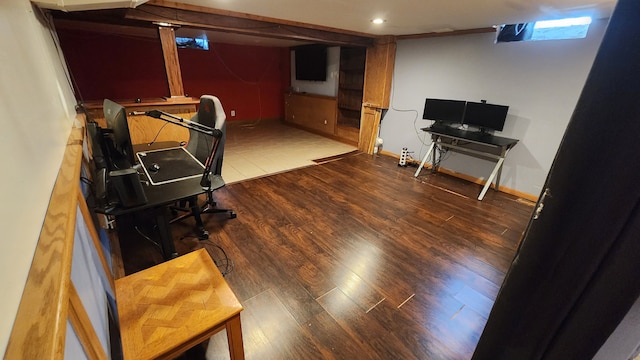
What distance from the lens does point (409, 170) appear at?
175 inches

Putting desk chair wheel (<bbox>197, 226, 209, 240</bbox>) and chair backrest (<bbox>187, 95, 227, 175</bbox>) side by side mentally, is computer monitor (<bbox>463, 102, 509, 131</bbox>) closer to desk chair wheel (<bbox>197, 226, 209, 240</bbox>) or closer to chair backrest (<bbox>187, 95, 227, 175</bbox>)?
chair backrest (<bbox>187, 95, 227, 175</bbox>)

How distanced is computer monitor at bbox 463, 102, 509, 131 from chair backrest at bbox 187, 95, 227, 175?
3.18 metres

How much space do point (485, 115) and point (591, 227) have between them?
376 centimetres

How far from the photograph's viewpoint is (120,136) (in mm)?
1741

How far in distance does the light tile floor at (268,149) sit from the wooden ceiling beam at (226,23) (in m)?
1.89

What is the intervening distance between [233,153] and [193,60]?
2.81m

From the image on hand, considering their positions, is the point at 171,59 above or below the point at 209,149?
above

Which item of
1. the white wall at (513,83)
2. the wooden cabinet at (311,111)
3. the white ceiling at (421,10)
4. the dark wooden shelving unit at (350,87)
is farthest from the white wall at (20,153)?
the wooden cabinet at (311,111)

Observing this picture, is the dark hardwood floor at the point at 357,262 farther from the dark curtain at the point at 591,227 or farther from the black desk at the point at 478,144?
the dark curtain at the point at 591,227

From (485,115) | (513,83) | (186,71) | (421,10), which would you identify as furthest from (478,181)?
(186,71)

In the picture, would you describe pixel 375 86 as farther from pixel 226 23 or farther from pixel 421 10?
pixel 226 23

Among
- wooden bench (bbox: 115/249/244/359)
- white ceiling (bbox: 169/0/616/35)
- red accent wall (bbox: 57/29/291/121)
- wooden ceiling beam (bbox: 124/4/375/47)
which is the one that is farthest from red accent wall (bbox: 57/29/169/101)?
wooden bench (bbox: 115/249/244/359)

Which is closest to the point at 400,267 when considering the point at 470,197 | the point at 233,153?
the point at 470,197

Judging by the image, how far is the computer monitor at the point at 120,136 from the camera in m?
1.68
